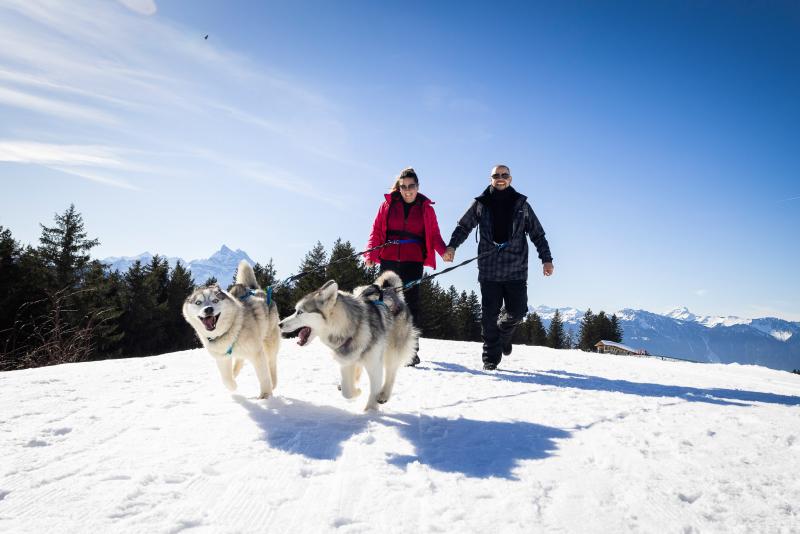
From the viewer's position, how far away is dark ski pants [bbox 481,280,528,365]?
680 cm

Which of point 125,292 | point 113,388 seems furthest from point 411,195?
point 125,292

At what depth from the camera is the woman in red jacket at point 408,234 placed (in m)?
6.98

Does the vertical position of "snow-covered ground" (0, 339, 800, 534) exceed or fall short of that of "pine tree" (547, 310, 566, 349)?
it falls short

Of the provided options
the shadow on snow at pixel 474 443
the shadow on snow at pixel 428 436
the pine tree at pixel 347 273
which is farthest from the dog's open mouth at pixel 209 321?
the pine tree at pixel 347 273

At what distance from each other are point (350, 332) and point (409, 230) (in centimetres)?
317

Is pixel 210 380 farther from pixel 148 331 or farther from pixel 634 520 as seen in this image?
pixel 148 331

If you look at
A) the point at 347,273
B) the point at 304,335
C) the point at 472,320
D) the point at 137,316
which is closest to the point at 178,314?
the point at 137,316

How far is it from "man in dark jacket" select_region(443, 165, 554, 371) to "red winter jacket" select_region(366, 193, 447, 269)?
0.33m

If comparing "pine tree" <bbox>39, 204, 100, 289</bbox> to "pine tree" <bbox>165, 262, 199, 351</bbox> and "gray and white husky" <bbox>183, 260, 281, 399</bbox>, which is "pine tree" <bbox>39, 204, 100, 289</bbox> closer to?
"pine tree" <bbox>165, 262, 199, 351</bbox>

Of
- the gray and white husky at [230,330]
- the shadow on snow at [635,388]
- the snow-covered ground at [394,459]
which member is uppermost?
the gray and white husky at [230,330]

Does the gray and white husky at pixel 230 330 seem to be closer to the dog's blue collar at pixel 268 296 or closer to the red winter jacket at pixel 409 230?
the dog's blue collar at pixel 268 296

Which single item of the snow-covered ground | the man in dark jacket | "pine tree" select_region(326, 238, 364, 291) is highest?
"pine tree" select_region(326, 238, 364, 291)

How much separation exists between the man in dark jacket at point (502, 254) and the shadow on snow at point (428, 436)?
316cm

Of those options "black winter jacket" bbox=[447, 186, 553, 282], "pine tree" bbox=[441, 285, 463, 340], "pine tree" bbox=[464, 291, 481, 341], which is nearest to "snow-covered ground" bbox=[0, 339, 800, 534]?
"black winter jacket" bbox=[447, 186, 553, 282]
